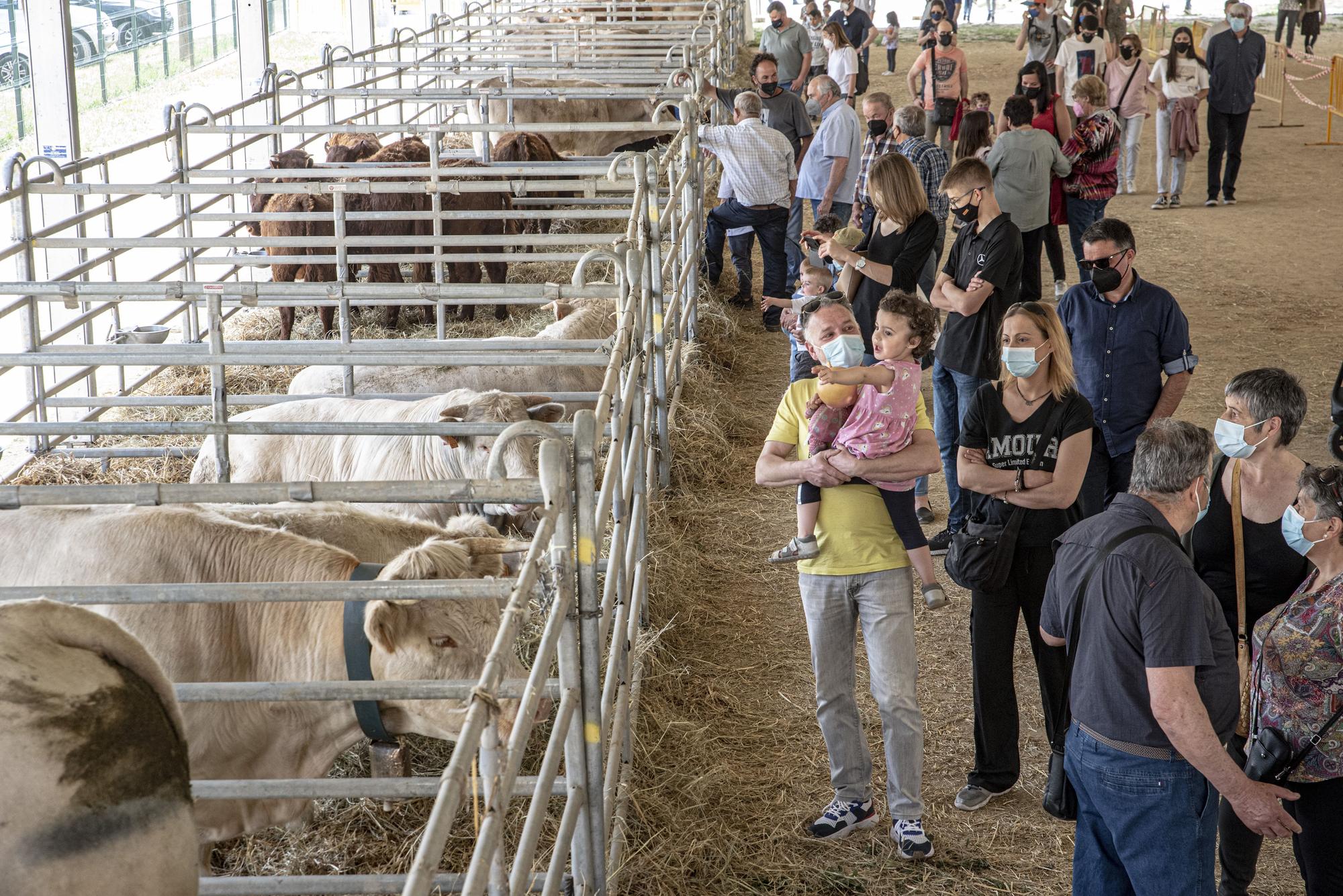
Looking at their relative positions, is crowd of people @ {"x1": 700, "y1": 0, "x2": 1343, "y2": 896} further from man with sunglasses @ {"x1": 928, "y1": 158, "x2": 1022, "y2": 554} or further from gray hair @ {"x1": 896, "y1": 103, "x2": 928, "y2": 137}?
gray hair @ {"x1": 896, "y1": 103, "x2": 928, "y2": 137}

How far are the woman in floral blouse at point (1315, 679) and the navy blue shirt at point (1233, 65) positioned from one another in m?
11.0

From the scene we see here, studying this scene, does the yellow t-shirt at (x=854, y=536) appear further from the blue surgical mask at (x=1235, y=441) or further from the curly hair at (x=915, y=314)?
the blue surgical mask at (x=1235, y=441)

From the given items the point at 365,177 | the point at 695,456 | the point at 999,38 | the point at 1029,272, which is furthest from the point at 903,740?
the point at 999,38

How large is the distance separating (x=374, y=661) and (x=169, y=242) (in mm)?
3866

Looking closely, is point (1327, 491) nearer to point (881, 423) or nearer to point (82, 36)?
point (881, 423)

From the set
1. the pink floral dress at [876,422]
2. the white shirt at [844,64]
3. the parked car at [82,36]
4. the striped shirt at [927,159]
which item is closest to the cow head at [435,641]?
the pink floral dress at [876,422]

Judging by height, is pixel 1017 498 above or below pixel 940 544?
above

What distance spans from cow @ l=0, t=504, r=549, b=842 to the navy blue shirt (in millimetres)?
11844

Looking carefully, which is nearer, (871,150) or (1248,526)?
(1248,526)

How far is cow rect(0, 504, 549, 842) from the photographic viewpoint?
3.16m

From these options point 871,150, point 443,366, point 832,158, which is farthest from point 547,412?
point 832,158

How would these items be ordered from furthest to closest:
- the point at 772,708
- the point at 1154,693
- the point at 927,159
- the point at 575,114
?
the point at 575,114 < the point at 927,159 < the point at 772,708 < the point at 1154,693

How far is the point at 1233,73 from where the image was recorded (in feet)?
41.0

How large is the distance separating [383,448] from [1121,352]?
3.29 meters
